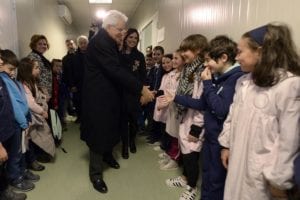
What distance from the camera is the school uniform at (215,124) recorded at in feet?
5.35

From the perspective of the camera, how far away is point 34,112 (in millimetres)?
2713

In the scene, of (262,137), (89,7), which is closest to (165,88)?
(262,137)

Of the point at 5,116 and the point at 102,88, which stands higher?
the point at 102,88

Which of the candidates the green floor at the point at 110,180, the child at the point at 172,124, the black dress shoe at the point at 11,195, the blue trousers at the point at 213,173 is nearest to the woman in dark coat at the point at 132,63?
the green floor at the point at 110,180

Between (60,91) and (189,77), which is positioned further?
(60,91)

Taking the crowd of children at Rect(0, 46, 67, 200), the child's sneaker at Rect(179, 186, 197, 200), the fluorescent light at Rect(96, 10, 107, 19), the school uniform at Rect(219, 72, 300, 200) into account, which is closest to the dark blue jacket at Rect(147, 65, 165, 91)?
the crowd of children at Rect(0, 46, 67, 200)

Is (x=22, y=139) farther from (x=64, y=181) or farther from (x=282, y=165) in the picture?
(x=282, y=165)

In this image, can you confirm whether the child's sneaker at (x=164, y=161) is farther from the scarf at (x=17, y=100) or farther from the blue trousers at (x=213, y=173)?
the scarf at (x=17, y=100)

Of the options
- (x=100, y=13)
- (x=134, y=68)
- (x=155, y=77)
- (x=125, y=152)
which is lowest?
(x=125, y=152)

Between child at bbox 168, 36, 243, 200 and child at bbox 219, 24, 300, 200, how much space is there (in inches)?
8.5

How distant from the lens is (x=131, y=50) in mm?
3209

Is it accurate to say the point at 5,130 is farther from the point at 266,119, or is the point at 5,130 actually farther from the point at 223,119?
the point at 266,119

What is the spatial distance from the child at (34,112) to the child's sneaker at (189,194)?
153cm

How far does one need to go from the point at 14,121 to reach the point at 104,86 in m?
0.76
